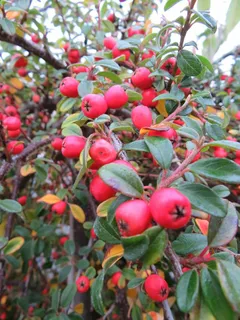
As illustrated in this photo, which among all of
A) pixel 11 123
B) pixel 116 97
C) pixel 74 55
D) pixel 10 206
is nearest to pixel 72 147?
pixel 116 97

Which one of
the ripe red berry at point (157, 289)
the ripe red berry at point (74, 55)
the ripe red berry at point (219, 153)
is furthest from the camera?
the ripe red berry at point (74, 55)

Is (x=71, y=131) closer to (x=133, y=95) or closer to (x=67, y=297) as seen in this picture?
(x=133, y=95)

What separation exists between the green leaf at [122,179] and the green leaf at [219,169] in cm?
10

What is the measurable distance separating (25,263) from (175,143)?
959 millimetres

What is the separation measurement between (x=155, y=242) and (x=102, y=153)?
196 millimetres

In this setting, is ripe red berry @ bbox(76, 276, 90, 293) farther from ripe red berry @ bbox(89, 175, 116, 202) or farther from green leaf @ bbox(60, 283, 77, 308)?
ripe red berry @ bbox(89, 175, 116, 202)

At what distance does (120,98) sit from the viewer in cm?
74

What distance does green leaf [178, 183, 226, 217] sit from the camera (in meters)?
0.50

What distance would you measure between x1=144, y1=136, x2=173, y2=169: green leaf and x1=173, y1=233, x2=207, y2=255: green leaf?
18 cm

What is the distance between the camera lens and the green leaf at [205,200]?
0.50m

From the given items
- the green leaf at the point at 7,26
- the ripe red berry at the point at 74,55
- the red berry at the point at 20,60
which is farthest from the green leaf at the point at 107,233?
the red berry at the point at 20,60

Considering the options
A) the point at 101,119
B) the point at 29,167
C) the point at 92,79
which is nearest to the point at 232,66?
the point at 92,79

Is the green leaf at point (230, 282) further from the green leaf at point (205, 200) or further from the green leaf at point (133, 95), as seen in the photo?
the green leaf at point (133, 95)

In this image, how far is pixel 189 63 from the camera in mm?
752
